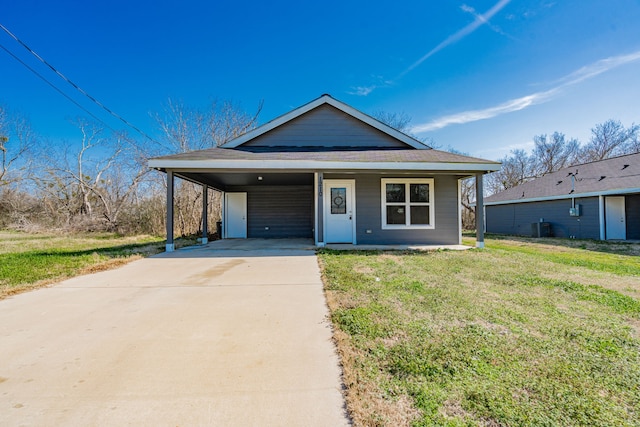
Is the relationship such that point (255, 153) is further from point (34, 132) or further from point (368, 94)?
point (34, 132)

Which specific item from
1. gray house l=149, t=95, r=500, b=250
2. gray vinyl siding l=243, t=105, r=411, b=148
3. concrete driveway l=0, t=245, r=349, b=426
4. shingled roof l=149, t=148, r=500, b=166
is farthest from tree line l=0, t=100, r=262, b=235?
concrete driveway l=0, t=245, r=349, b=426

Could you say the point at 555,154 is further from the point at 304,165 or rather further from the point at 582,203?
the point at 304,165

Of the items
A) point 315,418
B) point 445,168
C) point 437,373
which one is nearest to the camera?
point 315,418

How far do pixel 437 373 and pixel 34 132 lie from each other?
25.6 m

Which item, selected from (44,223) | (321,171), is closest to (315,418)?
(321,171)

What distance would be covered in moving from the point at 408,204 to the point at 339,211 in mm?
2264

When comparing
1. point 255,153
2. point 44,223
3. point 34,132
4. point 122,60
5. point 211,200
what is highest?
point 122,60

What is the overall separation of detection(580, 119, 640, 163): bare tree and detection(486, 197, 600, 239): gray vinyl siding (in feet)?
54.5

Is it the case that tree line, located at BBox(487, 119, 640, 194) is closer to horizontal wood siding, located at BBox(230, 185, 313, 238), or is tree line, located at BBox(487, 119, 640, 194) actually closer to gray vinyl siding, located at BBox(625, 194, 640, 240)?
gray vinyl siding, located at BBox(625, 194, 640, 240)

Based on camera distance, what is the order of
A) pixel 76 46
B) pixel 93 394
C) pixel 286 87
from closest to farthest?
pixel 93 394 < pixel 76 46 < pixel 286 87

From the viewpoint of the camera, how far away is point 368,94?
1678 cm

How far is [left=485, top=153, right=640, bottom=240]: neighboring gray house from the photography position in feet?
41.5

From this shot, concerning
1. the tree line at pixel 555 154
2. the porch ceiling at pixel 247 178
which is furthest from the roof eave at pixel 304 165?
the tree line at pixel 555 154

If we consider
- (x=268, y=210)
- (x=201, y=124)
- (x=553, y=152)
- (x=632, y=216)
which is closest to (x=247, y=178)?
(x=268, y=210)
